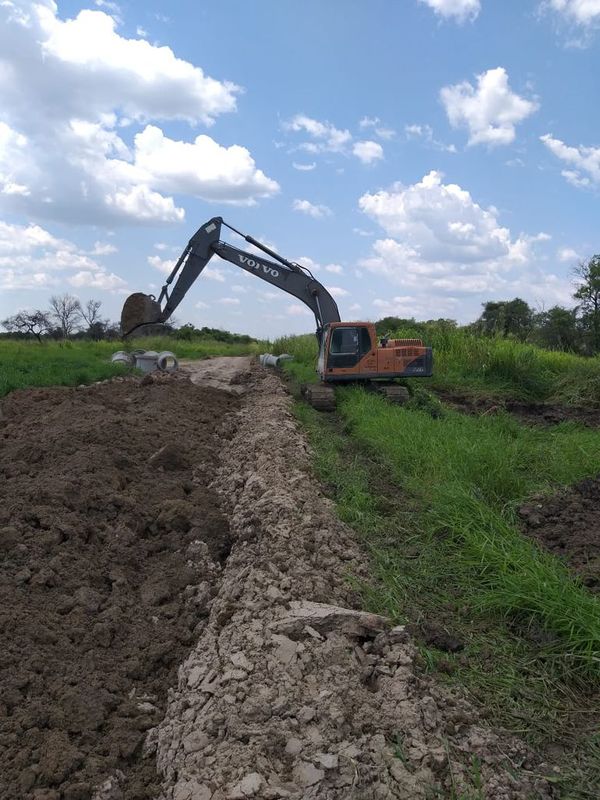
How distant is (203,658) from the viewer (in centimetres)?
356

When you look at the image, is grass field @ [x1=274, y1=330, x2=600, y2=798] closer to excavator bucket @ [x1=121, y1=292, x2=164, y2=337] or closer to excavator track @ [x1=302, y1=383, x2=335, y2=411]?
excavator track @ [x1=302, y1=383, x2=335, y2=411]

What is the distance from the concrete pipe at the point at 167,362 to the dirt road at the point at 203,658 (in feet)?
43.5

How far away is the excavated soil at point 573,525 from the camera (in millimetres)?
4816

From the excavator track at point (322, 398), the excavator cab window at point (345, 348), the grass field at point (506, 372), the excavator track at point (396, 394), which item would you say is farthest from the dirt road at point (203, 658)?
the grass field at point (506, 372)

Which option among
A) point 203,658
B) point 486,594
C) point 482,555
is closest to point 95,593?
point 203,658

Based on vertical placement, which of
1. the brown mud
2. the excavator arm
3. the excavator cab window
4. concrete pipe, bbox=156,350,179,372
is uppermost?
the excavator arm

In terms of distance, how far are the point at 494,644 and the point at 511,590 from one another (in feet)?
1.64

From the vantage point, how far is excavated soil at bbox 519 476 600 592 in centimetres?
482

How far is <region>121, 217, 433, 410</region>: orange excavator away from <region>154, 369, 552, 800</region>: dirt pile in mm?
8140

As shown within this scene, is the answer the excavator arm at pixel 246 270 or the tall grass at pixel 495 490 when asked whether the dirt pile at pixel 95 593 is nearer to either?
the tall grass at pixel 495 490

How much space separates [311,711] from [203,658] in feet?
2.84

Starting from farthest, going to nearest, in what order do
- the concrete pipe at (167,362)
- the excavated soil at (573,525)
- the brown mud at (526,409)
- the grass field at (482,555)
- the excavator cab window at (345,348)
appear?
the concrete pipe at (167,362) → the brown mud at (526,409) → the excavator cab window at (345,348) → the excavated soil at (573,525) → the grass field at (482,555)

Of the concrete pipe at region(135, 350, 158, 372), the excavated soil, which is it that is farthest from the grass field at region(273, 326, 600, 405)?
the excavated soil

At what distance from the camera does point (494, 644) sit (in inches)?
149
